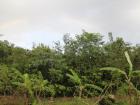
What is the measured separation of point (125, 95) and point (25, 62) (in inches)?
1179

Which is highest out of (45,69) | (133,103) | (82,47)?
(82,47)

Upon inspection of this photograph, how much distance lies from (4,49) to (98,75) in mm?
9507

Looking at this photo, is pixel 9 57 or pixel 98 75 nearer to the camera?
pixel 98 75

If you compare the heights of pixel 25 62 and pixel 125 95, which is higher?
pixel 25 62

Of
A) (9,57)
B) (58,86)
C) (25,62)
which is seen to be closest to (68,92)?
(58,86)

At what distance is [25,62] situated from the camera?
32469mm

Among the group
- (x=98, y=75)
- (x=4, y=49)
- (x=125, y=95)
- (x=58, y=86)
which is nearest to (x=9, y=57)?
(x=4, y=49)

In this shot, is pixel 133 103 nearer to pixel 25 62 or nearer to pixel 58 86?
pixel 58 86

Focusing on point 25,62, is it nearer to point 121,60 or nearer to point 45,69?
point 45,69

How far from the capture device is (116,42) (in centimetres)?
3456

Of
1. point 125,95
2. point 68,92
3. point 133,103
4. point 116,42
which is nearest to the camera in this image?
point 133,103

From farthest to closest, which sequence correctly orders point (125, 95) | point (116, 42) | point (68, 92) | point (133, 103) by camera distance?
point (116, 42)
point (68, 92)
point (125, 95)
point (133, 103)

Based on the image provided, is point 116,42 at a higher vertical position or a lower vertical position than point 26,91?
higher

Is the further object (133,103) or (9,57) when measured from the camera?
(9,57)
